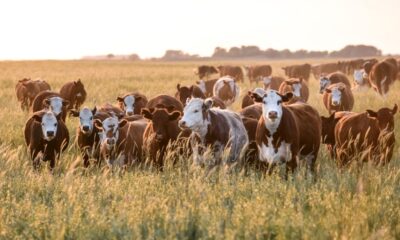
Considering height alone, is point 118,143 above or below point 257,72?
above

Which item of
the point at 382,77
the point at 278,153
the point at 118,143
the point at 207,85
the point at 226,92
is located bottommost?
the point at 226,92

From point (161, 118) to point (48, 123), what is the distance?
1.84m

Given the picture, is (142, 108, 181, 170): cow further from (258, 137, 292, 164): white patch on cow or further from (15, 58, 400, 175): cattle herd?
(258, 137, 292, 164): white patch on cow

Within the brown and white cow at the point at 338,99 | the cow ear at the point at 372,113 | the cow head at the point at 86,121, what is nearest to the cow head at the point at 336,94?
the brown and white cow at the point at 338,99

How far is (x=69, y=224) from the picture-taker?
5109 millimetres

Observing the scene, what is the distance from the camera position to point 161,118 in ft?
30.1

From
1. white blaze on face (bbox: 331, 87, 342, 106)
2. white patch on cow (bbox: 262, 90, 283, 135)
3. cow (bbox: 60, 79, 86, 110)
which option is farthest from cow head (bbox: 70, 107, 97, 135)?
white blaze on face (bbox: 331, 87, 342, 106)

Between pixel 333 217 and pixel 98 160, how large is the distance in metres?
5.62

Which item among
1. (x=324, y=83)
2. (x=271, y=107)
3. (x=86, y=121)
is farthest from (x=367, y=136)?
A: (x=324, y=83)

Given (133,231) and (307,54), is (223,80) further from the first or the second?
(307,54)

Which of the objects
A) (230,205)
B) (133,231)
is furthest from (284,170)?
(133,231)

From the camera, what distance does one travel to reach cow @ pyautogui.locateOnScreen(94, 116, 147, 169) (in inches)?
369

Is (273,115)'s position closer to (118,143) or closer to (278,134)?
(278,134)

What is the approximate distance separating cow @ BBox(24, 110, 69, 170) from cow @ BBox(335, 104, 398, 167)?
4527 millimetres
